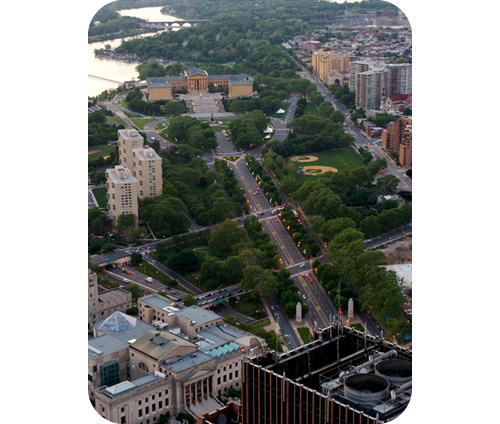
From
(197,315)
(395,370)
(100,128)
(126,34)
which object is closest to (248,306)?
(197,315)

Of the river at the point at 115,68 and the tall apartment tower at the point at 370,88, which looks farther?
the tall apartment tower at the point at 370,88

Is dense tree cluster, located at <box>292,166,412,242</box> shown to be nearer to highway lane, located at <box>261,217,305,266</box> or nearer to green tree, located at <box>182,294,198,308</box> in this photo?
highway lane, located at <box>261,217,305,266</box>

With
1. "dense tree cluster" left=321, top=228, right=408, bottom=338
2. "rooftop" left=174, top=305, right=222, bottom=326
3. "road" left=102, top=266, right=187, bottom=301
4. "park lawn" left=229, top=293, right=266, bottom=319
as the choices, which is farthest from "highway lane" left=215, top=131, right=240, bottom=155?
"rooftop" left=174, top=305, right=222, bottom=326

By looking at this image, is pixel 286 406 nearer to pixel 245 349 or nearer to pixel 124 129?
pixel 245 349

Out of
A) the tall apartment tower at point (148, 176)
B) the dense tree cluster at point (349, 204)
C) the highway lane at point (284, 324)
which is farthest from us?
the tall apartment tower at point (148, 176)

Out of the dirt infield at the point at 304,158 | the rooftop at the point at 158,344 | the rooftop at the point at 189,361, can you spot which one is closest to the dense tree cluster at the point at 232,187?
the dirt infield at the point at 304,158

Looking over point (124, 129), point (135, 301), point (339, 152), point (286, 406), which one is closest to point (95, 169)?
point (124, 129)

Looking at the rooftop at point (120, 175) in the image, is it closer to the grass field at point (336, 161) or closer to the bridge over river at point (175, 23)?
the grass field at point (336, 161)
